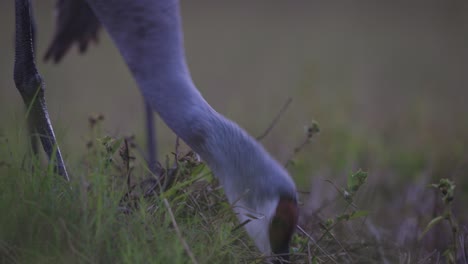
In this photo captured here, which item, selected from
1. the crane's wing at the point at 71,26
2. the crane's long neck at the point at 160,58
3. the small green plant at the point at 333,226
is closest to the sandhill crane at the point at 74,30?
the crane's wing at the point at 71,26

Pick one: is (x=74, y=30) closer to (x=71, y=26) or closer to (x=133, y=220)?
(x=71, y=26)

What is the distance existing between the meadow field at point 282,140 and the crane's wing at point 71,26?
0.29 meters

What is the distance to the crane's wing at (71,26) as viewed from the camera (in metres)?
3.56

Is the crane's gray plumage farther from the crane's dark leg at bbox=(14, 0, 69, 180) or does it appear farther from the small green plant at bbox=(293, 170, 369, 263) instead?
the crane's dark leg at bbox=(14, 0, 69, 180)

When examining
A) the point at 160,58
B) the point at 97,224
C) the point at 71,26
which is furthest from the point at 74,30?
the point at 97,224

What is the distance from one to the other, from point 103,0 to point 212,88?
504 centimetres

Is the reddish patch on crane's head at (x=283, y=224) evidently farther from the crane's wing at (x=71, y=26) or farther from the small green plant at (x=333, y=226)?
the crane's wing at (x=71, y=26)

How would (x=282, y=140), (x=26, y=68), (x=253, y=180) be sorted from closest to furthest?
(x=253, y=180) → (x=26, y=68) → (x=282, y=140)

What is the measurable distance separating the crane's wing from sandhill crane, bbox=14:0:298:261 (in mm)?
1575

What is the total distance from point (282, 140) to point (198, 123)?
2743 millimetres

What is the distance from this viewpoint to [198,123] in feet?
6.17

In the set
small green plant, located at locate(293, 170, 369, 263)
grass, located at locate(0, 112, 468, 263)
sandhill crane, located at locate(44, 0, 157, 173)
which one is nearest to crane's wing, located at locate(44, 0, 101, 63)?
sandhill crane, located at locate(44, 0, 157, 173)

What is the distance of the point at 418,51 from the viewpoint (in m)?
8.46

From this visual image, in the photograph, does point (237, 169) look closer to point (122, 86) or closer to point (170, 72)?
point (170, 72)
